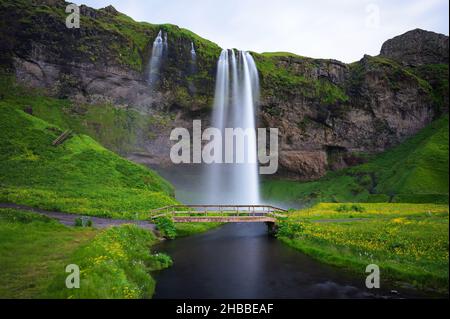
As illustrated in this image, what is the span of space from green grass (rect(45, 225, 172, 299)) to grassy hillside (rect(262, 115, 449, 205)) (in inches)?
2263

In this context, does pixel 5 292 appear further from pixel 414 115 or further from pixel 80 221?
Answer: pixel 414 115

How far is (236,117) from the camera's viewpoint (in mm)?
84562

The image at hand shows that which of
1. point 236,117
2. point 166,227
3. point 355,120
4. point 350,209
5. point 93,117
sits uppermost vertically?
point 355,120

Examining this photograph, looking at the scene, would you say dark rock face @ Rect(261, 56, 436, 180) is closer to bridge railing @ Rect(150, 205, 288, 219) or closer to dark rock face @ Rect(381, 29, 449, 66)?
dark rock face @ Rect(381, 29, 449, 66)

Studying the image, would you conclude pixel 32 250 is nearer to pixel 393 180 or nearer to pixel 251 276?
pixel 251 276

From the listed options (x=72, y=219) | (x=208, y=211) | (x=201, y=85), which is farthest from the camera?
(x=201, y=85)

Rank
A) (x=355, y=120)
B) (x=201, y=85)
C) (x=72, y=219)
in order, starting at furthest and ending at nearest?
1. (x=355, y=120)
2. (x=201, y=85)
3. (x=72, y=219)

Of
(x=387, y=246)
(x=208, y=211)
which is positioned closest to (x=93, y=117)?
(x=208, y=211)

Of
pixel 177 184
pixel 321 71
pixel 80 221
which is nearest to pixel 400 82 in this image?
pixel 321 71

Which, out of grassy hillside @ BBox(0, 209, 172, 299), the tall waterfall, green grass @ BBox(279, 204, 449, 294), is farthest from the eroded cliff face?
green grass @ BBox(279, 204, 449, 294)

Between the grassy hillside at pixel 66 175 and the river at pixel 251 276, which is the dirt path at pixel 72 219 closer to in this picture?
the grassy hillside at pixel 66 175

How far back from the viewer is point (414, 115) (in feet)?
334

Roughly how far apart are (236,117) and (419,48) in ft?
312

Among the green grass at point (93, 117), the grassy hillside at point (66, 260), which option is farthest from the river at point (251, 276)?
the green grass at point (93, 117)
